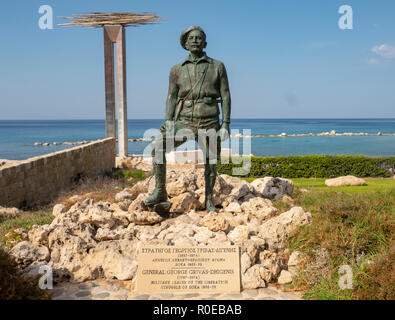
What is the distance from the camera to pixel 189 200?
6094mm

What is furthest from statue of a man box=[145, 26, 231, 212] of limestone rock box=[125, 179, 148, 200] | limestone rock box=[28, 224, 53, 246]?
limestone rock box=[125, 179, 148, 200]

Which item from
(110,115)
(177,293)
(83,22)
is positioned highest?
(83,22)

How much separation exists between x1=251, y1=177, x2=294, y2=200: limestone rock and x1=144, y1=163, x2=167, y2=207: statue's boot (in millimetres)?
2461

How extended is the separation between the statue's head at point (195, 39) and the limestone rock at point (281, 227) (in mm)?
2821

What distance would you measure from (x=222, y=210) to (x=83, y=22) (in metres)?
14.6

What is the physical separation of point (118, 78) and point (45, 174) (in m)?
8.61

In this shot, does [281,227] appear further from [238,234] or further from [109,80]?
[109,80]

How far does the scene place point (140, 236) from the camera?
15.8 feet

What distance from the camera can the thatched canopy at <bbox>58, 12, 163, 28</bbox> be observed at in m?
16.7

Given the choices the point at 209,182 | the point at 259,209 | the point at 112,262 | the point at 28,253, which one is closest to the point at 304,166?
the point at 259,209

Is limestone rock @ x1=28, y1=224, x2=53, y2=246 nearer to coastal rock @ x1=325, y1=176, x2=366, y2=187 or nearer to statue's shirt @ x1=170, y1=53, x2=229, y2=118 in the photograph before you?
statue's shirt @ x1=170, y1=53, x2=229, y2=118
